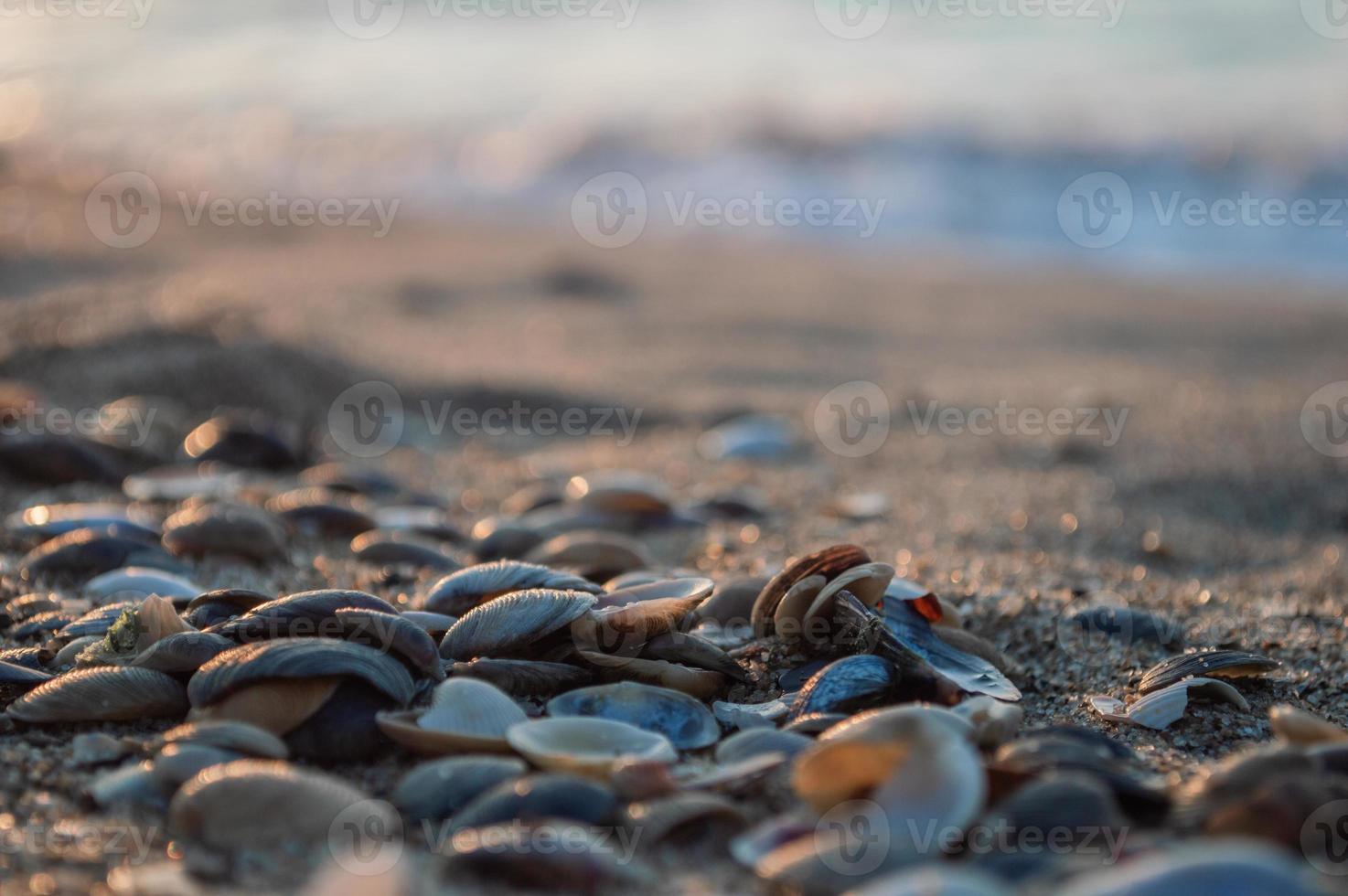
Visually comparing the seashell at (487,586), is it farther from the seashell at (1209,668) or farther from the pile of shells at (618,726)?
the seashell at (1209,668)

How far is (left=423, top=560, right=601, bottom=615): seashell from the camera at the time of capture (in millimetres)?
2436

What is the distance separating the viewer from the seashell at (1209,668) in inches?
89.8

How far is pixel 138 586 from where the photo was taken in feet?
8.85

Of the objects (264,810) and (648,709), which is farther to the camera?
(648,709)

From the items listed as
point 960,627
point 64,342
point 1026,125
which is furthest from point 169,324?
point 1026,125

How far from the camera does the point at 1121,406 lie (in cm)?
616

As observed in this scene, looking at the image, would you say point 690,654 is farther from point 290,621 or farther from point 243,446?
point 243,446

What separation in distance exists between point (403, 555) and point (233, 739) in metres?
1.34

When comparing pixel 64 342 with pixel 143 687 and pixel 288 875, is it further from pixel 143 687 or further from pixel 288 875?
pixel 288 875

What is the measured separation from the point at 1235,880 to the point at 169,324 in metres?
5.76

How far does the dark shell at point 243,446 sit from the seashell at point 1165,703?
333 centimetres

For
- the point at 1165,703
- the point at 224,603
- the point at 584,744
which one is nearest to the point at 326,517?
the point at 224,603

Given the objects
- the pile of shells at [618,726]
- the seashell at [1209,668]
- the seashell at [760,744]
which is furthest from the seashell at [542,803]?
the seashell at [1209,668]

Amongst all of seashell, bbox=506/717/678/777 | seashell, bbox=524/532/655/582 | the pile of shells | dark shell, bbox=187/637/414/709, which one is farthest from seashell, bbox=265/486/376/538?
seashell, bbox=506/717/678/777
